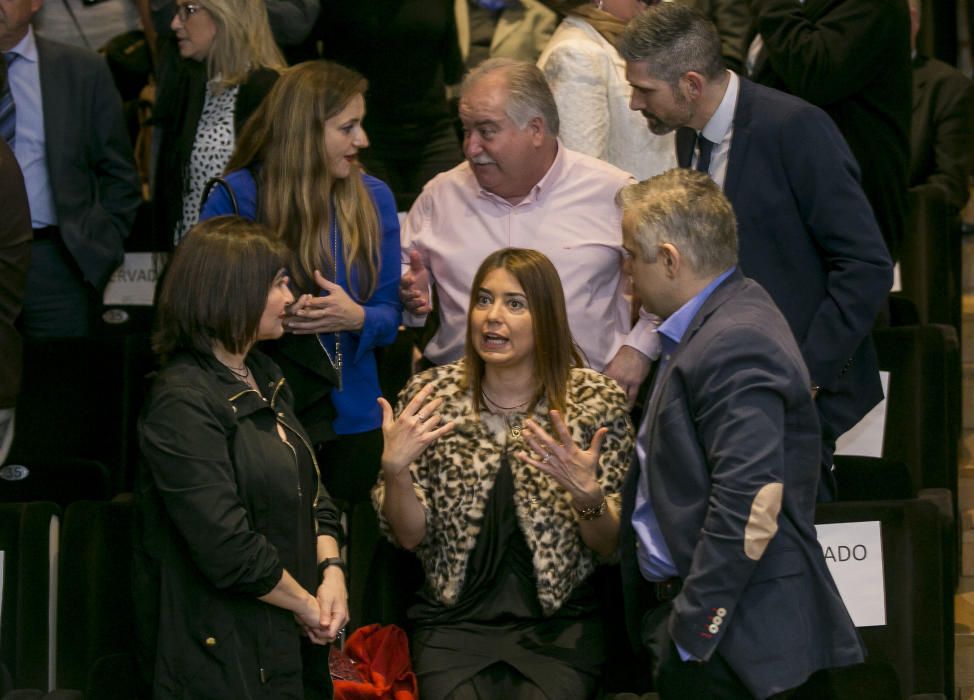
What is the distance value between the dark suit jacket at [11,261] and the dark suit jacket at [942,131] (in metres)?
3.55

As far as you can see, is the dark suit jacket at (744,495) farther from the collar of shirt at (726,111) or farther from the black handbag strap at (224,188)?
the black handbag strap at (224,188)

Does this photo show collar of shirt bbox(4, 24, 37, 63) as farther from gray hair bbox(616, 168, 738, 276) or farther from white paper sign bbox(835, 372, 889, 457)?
white paper sign bbox(835, 372, 889, 457)

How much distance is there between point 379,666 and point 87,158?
2214 mm

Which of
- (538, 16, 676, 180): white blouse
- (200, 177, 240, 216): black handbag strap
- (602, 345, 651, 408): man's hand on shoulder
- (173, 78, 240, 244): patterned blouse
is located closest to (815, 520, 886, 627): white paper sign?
(602, 345, 651, 408): man's hand on shoulder

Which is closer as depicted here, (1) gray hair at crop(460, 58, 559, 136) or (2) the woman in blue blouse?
(2) the woman in blue blouse

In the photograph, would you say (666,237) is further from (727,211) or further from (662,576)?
(662,576)

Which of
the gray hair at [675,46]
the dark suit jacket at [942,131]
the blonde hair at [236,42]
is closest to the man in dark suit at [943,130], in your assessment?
the dark suit jacket at [942,131]

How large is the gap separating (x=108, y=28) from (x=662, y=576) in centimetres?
361

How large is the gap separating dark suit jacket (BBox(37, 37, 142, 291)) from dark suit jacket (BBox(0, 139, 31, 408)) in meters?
0.96

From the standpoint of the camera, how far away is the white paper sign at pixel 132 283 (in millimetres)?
5035

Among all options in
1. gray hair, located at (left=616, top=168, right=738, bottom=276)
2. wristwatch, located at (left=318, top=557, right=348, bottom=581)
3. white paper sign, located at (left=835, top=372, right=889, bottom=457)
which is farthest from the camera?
white paper sign, located at (left=835, top=372, right=889, bottom=457)

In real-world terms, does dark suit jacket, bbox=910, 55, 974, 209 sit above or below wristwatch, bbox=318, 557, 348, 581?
above

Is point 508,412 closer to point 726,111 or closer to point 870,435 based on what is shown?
point 726,111

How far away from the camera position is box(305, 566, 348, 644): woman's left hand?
312 cm
